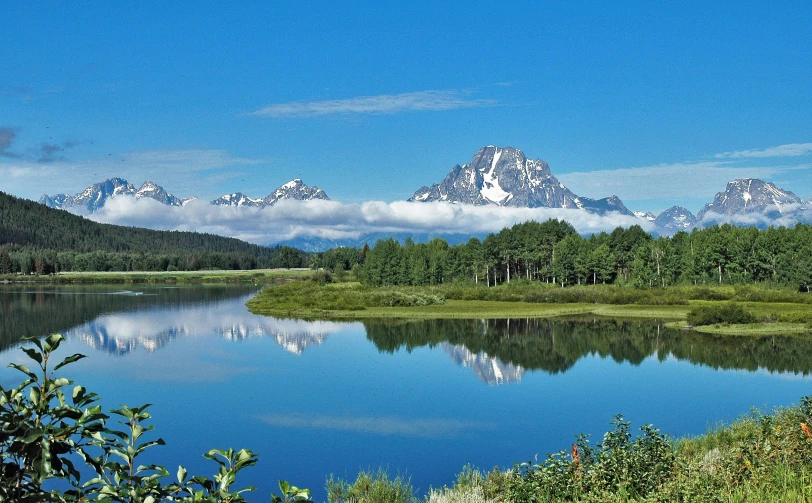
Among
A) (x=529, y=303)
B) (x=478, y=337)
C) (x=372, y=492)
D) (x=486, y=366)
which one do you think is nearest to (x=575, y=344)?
(x=478, y=337)

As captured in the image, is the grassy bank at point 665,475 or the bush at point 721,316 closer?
the grassy bank at point 665,475

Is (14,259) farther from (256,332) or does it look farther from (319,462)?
(319,462)

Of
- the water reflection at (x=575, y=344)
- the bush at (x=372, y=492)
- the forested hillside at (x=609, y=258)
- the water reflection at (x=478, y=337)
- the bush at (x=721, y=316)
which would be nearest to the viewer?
the bush at (x=372, y=492)

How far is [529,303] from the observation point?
3415 inches

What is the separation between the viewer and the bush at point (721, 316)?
5844cm

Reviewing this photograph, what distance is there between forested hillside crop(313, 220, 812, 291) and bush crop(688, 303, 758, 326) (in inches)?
1194

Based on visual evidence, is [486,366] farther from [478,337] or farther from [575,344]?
[478,337]

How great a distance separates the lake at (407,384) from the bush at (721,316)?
3501mm

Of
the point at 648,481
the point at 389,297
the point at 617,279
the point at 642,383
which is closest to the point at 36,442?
the point at 648,481

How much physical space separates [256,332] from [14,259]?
16331cm

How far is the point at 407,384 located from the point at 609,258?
8115cm

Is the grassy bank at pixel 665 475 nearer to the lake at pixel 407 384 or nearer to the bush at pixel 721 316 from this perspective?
the lake at pixel 407 384

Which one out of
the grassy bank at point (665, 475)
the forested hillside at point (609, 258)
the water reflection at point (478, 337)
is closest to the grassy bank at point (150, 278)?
the forested hillside at point (609, 258)

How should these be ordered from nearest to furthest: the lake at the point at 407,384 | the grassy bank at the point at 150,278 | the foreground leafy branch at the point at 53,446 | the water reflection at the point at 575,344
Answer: the foreground leafy branch at the point at 53,446
the lake at the point at 407,384
the water reflection at the point at 575,344
the grassy bank at the point at 150,278
